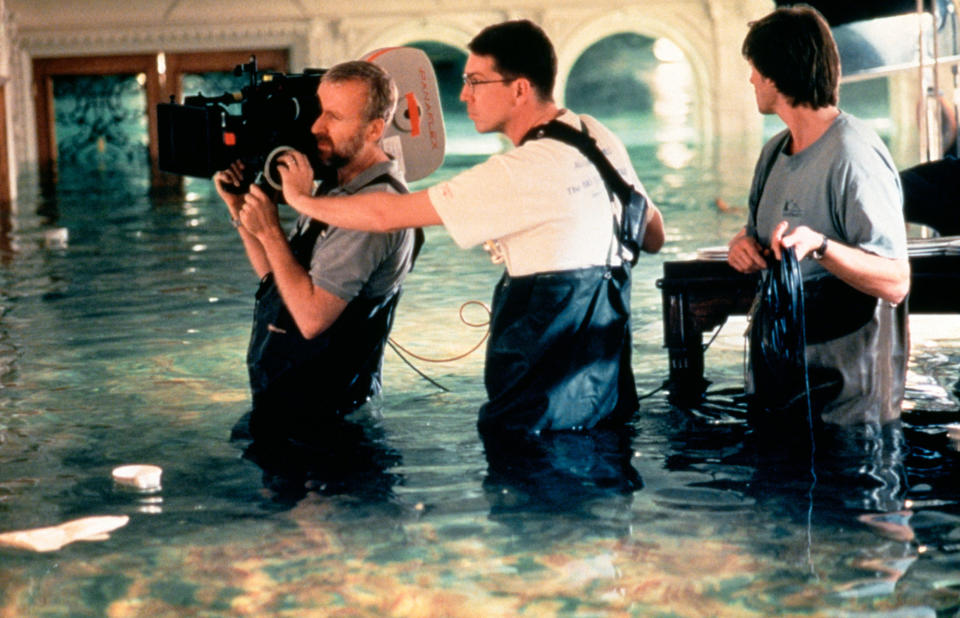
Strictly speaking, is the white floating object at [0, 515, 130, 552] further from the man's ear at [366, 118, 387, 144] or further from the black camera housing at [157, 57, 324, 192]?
the man's ear at [366, 118, 387, 144]

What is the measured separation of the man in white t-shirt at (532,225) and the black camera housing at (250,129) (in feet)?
0.53

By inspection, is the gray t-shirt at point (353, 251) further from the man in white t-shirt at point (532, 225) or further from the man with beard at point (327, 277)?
the man in white t-shirt at point (532, 225)

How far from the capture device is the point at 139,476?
150 inches

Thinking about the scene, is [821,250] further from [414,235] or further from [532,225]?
[414,235]

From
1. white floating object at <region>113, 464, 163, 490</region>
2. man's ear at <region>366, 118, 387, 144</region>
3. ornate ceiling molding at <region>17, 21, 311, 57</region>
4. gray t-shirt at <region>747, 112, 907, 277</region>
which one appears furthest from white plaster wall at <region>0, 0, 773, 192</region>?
gray t-shirt at <region>747, 112, 907, 277</region>

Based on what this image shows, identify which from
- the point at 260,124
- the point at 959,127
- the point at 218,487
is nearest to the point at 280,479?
the point at 218,487

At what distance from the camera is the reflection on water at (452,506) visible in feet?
9.49

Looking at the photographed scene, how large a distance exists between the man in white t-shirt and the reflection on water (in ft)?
0.69

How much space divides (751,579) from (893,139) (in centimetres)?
2377

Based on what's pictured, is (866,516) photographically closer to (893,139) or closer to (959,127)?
(959,127)

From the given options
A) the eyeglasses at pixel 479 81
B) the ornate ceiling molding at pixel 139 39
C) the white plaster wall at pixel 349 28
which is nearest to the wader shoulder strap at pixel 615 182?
the eyeglasses at pixel 479 81

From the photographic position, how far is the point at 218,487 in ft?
12.4

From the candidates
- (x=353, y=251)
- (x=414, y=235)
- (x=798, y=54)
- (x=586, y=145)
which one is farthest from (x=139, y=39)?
(x=798, y=54)

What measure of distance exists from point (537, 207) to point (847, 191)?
790 millimetres
